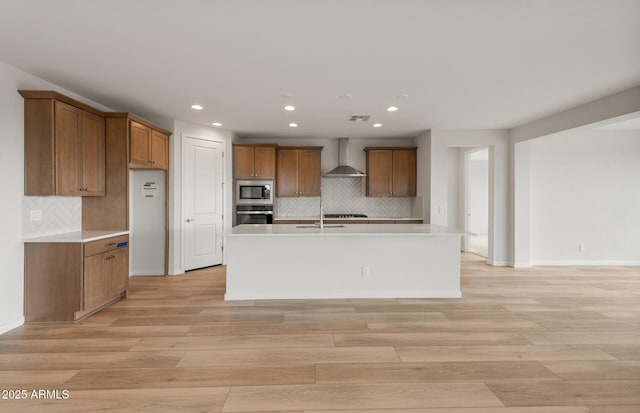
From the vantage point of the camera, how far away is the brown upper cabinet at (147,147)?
4312 mm

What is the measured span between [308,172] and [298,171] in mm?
206

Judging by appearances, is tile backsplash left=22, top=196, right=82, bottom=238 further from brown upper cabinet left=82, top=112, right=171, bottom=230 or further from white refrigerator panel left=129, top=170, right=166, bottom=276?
white refrigerator panel left=129, top=170, right=166, bottom=276

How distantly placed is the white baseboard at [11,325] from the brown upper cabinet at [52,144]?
1.24 m

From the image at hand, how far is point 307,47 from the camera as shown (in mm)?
2762

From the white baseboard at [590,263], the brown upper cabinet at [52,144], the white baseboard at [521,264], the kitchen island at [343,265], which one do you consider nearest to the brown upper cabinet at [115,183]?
the brown upper cabinet at [52,144]

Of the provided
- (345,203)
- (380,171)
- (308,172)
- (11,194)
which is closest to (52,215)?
(11,194)

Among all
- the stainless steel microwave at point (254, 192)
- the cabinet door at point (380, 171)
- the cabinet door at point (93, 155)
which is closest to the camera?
the cabinet door at point (93, 155)

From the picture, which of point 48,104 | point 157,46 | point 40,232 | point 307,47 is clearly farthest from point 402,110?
point 40,232

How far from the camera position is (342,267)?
413cm

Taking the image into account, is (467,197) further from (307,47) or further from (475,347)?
(307,47)

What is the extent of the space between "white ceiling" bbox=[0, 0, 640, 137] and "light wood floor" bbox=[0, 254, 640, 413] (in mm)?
2515

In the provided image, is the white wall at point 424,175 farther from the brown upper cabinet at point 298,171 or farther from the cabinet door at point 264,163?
the cabinet door at point 264,163

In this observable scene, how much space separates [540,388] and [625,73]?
327cm

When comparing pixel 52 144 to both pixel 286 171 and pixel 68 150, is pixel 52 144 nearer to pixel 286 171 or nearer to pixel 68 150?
pixel 68 150
